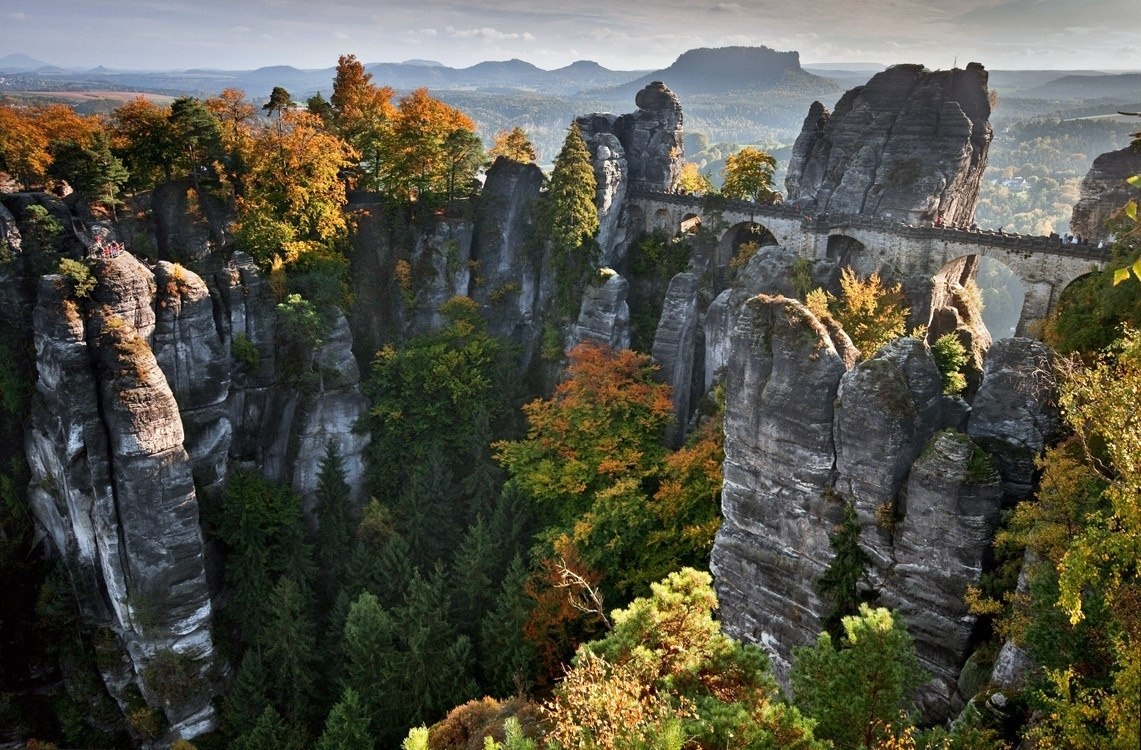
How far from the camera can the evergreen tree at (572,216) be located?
1374 inches

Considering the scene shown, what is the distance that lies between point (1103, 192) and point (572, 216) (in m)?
21.9

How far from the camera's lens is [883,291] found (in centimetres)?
2905

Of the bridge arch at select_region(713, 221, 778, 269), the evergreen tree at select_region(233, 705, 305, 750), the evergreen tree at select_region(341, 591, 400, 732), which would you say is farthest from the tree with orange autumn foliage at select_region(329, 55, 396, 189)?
the evergreen tree at select_region(233, 705, 305, 750)

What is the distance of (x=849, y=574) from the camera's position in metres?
20.1

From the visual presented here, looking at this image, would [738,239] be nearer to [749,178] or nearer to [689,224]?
[689,224]

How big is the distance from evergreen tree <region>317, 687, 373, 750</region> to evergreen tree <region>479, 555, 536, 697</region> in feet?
14.4

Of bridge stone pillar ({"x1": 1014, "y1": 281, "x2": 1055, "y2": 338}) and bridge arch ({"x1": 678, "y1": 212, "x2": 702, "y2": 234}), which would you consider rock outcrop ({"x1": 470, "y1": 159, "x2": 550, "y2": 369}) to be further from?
bridge stone pillar ({"x1": 1014, "y1": 281, "x2": 1055, "y2": 338})

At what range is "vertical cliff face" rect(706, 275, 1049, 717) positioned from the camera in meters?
18.4

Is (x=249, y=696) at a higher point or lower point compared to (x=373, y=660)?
lower

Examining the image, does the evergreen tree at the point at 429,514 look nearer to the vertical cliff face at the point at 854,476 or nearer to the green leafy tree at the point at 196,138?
the vertical cliff face at the point at 854,476

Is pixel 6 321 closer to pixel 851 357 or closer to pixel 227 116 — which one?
pixel 227 116

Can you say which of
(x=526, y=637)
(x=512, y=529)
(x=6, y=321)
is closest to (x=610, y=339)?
(x=512, y=529)

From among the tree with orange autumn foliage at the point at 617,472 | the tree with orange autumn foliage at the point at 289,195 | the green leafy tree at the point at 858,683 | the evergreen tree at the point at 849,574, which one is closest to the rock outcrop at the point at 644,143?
the tree with orange autumn foliage at the point at 617,472

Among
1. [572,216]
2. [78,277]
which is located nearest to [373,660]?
[78,277]
